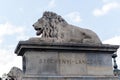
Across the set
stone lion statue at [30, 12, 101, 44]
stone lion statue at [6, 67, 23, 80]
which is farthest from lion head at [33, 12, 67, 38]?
stone lion statue at [6, 67, 23, 80]

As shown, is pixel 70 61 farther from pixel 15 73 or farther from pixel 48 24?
pixel 15 73

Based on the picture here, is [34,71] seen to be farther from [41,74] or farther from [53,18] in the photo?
[53,18]

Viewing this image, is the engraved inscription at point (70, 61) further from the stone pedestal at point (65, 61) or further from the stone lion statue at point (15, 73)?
the stone lion statue at point (15, 73)

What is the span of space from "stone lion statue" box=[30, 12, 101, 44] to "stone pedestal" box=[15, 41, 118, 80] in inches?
17.4

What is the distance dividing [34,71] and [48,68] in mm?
595

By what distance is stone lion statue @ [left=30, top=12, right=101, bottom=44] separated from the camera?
1556cm

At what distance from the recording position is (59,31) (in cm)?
1569

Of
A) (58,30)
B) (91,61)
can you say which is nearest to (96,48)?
(91,61)

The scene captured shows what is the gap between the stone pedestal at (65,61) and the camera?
48.2 ft

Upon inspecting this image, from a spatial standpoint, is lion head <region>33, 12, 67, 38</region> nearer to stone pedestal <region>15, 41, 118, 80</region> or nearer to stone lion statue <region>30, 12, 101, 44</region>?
stone lion statue <region>30, 12, 101, 44</region>

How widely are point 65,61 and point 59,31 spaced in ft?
4.45

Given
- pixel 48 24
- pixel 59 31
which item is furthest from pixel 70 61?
pixel 48 24

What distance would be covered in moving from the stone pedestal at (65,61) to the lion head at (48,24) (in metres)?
0.77

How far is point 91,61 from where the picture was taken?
1560 cm
